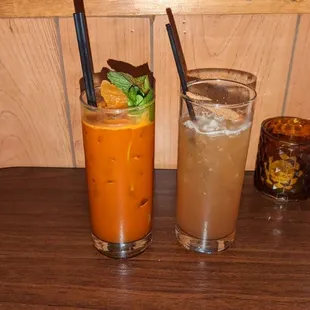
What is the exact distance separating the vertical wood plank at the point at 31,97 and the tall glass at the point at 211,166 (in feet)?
1.15

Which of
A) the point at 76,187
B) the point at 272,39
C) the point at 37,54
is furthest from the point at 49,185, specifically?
the point at 272,39

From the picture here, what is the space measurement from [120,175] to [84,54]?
0.71 feet

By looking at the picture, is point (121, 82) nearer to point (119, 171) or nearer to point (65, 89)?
point (119, 171)

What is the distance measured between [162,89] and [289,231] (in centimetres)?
43

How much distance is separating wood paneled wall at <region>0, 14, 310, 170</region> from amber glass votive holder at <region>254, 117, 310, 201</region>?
0.16ft

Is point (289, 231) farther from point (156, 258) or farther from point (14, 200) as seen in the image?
point (14, 200)

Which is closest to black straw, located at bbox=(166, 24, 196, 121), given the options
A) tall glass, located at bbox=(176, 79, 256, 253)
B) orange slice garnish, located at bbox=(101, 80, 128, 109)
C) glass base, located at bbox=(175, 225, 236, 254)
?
tall glass, located at bbox=(176, 79, 256, 253)

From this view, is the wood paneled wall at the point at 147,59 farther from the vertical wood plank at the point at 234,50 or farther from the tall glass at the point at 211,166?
the tall glass at the point at 211,166

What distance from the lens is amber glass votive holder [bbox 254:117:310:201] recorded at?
3.17ft

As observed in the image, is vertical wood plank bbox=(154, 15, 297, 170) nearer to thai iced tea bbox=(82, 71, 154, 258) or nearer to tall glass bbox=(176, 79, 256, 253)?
tall glass bbox=(176, 79, 256, 253)

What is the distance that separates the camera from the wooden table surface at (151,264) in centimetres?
73

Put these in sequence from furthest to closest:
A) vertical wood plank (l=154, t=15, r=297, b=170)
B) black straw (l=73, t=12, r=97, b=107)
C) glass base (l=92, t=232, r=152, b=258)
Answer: vertical wood plank (l=154, t=15, r=297, b=170), glass base (l=92, t=232, r=152, b=258), black straw (l=73, t=12, r=97, b=107)

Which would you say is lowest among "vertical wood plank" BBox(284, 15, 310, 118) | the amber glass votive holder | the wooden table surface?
the wooden table surface

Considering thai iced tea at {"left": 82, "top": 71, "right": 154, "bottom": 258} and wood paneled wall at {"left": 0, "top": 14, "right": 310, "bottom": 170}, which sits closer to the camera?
thai iced tea at {"left": 82, "top": 71, "right": 154, "bottom": 258}
